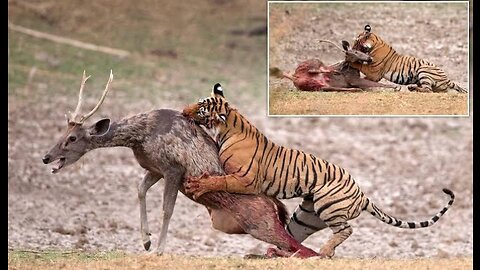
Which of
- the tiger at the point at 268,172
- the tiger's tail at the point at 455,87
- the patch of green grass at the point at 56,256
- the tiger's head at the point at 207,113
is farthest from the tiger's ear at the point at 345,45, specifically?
the patch of green grass at the point at 56,256

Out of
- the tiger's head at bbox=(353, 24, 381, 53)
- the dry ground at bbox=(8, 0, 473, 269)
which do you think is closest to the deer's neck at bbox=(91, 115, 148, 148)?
the tiger's head at bbox=(353, 24, 381, 53)

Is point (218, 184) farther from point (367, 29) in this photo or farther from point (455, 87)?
point (455, 87)

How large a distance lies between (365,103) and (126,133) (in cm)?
255

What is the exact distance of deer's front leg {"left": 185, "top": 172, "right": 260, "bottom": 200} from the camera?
40.3ft

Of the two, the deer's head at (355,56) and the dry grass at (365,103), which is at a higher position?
the deer's head at (355,56)

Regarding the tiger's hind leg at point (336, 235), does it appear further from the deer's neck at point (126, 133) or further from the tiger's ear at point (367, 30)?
the tiger's ear at point (367, 30)

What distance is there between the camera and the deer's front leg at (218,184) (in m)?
12.3

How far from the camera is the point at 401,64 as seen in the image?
13.6 metres

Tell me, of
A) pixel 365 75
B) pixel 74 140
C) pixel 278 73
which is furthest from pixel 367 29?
pixel 74 140

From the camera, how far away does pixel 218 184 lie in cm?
1231

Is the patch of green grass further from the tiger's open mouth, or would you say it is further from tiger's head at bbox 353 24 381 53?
tiger's head at bbox 353 24 381 53

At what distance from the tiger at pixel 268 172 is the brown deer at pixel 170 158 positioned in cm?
10
